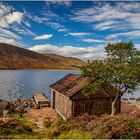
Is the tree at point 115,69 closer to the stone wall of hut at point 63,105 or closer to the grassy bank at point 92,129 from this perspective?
the stone wall of hut at point 63,105

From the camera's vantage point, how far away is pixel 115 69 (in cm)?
2852

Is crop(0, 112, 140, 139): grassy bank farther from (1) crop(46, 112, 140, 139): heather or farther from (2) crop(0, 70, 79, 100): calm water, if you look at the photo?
(2) crop(0, 70, 79, 100): calm water

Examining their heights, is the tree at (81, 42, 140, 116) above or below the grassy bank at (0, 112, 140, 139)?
above

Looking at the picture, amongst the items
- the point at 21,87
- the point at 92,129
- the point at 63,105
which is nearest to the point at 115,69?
the point at 63,105

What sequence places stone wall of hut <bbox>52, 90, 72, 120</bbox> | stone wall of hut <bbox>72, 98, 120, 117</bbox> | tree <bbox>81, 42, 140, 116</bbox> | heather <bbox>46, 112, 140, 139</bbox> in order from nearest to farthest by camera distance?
heather <bbox>46, 112, 140, 139</bbox>, tree <bbox>81, 42, 140, 116</bbox>, stone wall of hut <bbox>72, 98, 120, 117</bbox>, stone wall of hut <bbox>52, 90, 72, 120</bbox>

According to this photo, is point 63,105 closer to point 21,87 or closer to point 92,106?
point 92,106

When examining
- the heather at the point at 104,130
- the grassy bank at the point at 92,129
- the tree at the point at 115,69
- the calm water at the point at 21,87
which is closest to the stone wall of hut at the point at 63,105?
the tree at the point at 115,69

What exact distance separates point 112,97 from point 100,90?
72.1 inches

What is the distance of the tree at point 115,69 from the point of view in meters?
28.1

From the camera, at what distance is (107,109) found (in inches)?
1277

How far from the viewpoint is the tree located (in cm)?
2811

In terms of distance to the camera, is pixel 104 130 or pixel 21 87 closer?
pixel 104 130

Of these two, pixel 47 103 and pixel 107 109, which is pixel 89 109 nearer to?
pixel 107 109

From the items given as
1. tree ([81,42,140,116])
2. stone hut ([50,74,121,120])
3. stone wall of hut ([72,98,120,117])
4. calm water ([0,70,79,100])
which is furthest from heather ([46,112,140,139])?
calm water ([0,70,79,100])
